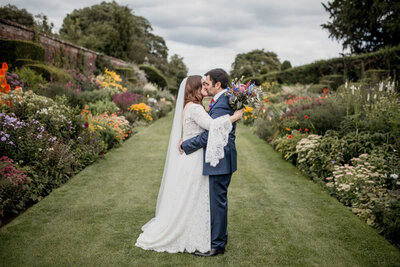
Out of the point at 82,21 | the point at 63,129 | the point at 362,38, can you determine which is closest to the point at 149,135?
the point at 63,129

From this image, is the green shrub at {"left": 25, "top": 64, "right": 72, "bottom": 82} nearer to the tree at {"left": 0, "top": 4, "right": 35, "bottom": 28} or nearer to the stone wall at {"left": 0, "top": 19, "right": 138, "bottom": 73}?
the stone wall at {"left": 0, "top": 19, "right": 138, "bottom": 73}

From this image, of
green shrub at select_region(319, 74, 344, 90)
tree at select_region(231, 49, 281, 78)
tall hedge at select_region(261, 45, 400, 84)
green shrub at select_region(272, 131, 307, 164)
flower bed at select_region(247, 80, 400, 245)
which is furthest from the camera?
tree at select_region(231, 49, 281, 78)

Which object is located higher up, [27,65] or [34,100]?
[27,65]

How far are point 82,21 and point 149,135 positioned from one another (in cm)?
3645

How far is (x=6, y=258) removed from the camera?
287 cm

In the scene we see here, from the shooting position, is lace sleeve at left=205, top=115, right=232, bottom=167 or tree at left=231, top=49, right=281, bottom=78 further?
tree at left=231, top=49, right=281, bottom=78

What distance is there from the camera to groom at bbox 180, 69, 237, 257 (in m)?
2.87

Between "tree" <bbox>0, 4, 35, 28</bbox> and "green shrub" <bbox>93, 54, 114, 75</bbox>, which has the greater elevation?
"tree" <bbox>0, 4, 35, 28</bbox>

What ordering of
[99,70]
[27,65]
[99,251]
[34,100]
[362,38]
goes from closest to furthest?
[99,251]
[34,100]
[27,65]
[99,70]
[362,38]

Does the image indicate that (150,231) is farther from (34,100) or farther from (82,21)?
(82,21)

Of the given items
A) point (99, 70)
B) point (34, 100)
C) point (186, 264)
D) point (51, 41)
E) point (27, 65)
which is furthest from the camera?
point (99, 70)

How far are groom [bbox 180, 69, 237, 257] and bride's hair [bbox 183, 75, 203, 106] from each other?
11 centimetres

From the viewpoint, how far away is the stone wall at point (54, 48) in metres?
10.2

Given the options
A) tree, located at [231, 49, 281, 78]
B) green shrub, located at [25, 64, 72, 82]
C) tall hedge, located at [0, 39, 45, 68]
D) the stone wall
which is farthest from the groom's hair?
tree, located at [231, 49, 281, 78]
